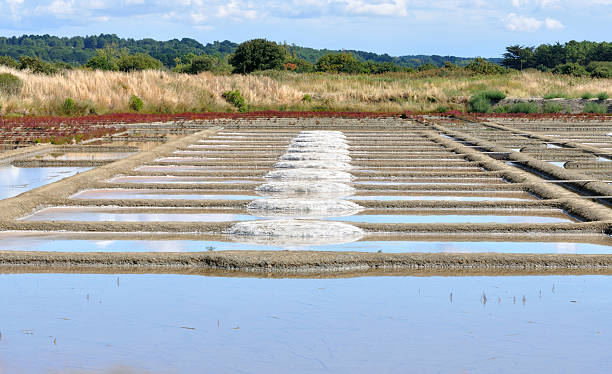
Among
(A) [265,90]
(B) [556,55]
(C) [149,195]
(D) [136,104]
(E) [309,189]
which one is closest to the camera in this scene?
(E) [309,189]

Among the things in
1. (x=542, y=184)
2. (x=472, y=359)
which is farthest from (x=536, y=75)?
(x=472, y=359)

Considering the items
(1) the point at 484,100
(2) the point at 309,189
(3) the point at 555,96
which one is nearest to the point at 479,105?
(1) the point at 484,100

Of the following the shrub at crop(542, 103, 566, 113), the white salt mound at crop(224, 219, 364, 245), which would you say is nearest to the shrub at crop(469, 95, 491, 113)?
the shrub at crop(542, 103, 566, 113)

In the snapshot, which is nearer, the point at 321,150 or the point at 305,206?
the point at 305,206

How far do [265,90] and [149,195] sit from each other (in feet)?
73.3

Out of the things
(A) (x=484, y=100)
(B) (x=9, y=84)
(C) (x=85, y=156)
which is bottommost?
(C) (x=85, y=156)

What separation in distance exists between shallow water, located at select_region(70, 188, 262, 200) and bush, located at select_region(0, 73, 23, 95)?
16200mm

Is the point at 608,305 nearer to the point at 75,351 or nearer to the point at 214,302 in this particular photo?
the point at 214,302

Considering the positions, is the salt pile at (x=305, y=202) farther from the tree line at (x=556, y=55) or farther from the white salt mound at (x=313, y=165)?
the tree line at (x=556, y=55)

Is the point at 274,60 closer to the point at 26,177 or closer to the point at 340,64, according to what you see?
the point at 340,64

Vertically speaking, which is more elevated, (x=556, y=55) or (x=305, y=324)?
(x=556, y=55)

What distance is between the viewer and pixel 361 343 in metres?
3.48

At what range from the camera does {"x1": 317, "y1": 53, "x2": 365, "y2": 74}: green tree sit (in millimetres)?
57000

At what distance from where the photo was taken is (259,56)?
1743 inches
